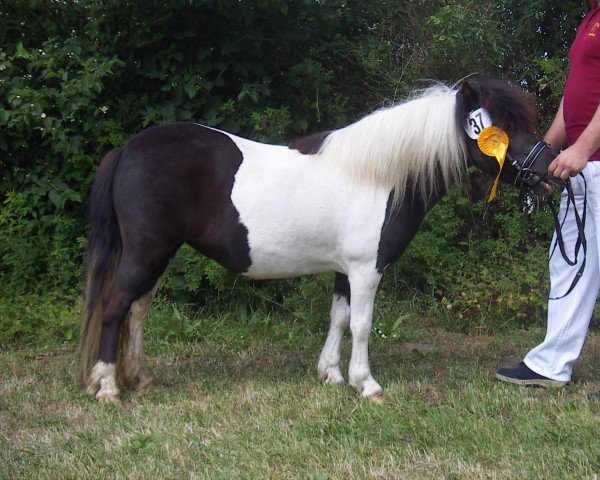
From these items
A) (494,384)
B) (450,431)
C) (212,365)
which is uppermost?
(450,431)

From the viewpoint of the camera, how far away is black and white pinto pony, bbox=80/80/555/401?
12.0 feet

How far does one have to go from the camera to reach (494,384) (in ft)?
12.9

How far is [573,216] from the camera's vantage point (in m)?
3.80

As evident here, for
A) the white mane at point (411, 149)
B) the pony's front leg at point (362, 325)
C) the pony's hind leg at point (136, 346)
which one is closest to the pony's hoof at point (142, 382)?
the pony's hind leg at point (136, 346)

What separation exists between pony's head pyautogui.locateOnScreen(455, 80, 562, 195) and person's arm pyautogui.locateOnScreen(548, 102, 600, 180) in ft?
0.34

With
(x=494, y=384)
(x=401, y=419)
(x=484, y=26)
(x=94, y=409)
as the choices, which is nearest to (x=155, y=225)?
(x=94, y=409)

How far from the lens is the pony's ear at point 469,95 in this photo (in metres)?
3.58

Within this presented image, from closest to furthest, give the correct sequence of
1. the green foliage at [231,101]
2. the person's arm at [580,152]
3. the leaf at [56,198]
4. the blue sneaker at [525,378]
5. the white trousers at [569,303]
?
the person's arm at [580,152] < the white trousers at [569,303] < the blue sneaker at [525,378] < the green foliage at [231,101] < the leaf at [56,198]

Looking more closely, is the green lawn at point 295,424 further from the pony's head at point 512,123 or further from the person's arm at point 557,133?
the person's arm at point 557,133

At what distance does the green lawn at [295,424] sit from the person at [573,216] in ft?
0.57

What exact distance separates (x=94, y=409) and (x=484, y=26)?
4338 mm

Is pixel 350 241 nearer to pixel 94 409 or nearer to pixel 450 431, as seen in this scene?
pixel 450 431

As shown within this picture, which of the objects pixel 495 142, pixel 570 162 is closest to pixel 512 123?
pixel 495 142

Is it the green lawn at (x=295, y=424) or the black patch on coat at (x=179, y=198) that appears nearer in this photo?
the green lawn at (x=295, y=424)
